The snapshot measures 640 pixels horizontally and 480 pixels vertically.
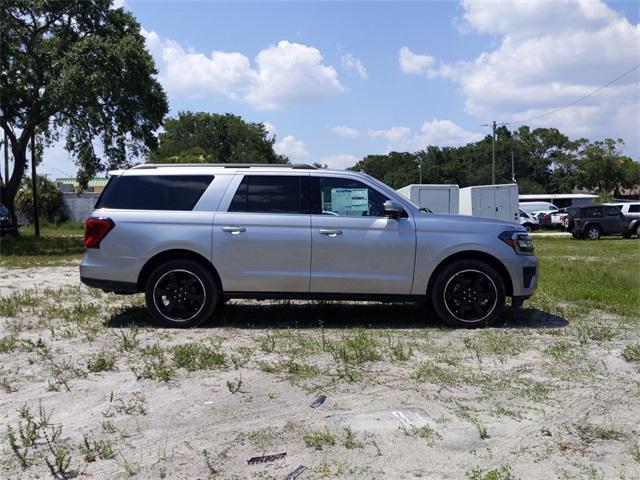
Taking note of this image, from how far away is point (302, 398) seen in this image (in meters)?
4.78

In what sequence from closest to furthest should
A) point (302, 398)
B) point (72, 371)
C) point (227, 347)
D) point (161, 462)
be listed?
point (161, 462) → point (302, 398) → point (72, 371) → point (227, 347)

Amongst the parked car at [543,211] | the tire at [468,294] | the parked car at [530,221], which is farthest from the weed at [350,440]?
the parked car at [543,211]

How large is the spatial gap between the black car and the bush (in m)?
37.0

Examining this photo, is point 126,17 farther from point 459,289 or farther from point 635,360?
point 635,360

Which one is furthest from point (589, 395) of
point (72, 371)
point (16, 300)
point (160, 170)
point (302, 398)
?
point (16, 300)

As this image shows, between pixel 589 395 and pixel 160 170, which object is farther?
pixel 160 170

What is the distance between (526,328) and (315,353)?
273 centimetres

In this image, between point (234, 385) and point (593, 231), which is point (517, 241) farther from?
point (593, 231)

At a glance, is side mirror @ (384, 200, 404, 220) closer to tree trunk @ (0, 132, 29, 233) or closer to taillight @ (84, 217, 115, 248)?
taillight @ (84, 217, 115, 248)

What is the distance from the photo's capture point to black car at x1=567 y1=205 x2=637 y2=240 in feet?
101

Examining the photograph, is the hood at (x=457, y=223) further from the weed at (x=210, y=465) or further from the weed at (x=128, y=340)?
the weed at (x=210, y=465)

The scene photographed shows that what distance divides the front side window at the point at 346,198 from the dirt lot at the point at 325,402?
134 cm

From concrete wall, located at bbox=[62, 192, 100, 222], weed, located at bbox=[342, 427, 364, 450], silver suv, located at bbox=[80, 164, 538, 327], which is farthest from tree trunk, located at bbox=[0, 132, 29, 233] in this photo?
concrete wall, located at bbox=[62, 192, 100, 222]

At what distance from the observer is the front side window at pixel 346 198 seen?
286 inches
